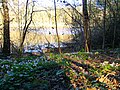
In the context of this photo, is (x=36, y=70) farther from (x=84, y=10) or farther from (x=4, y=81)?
(x=84, y=10)

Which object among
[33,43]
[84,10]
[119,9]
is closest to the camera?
[84,10]

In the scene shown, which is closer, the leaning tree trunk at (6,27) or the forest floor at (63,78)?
the forest floor at (63,78)

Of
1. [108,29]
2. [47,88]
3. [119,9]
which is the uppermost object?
[119,9]

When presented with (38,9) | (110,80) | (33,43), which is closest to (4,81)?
(110,80)

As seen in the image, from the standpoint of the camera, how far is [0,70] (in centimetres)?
Answer: 742

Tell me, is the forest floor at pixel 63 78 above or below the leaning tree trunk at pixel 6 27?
below

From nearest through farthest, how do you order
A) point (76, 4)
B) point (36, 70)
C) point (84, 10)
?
1. point (36, 70)
2. point (84, 10)
3. point (76, 4)

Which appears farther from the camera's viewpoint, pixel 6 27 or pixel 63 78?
pixel 6 27

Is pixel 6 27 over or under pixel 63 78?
over

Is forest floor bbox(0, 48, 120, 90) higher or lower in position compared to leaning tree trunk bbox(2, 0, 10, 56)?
lower

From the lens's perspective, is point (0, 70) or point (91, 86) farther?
point (0, 70)

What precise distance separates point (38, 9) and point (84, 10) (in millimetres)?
7649

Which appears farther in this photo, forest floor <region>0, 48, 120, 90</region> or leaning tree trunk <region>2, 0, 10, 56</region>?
leaning tree trunk <region>2, 0, 10, 56</region>

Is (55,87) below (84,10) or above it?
below
